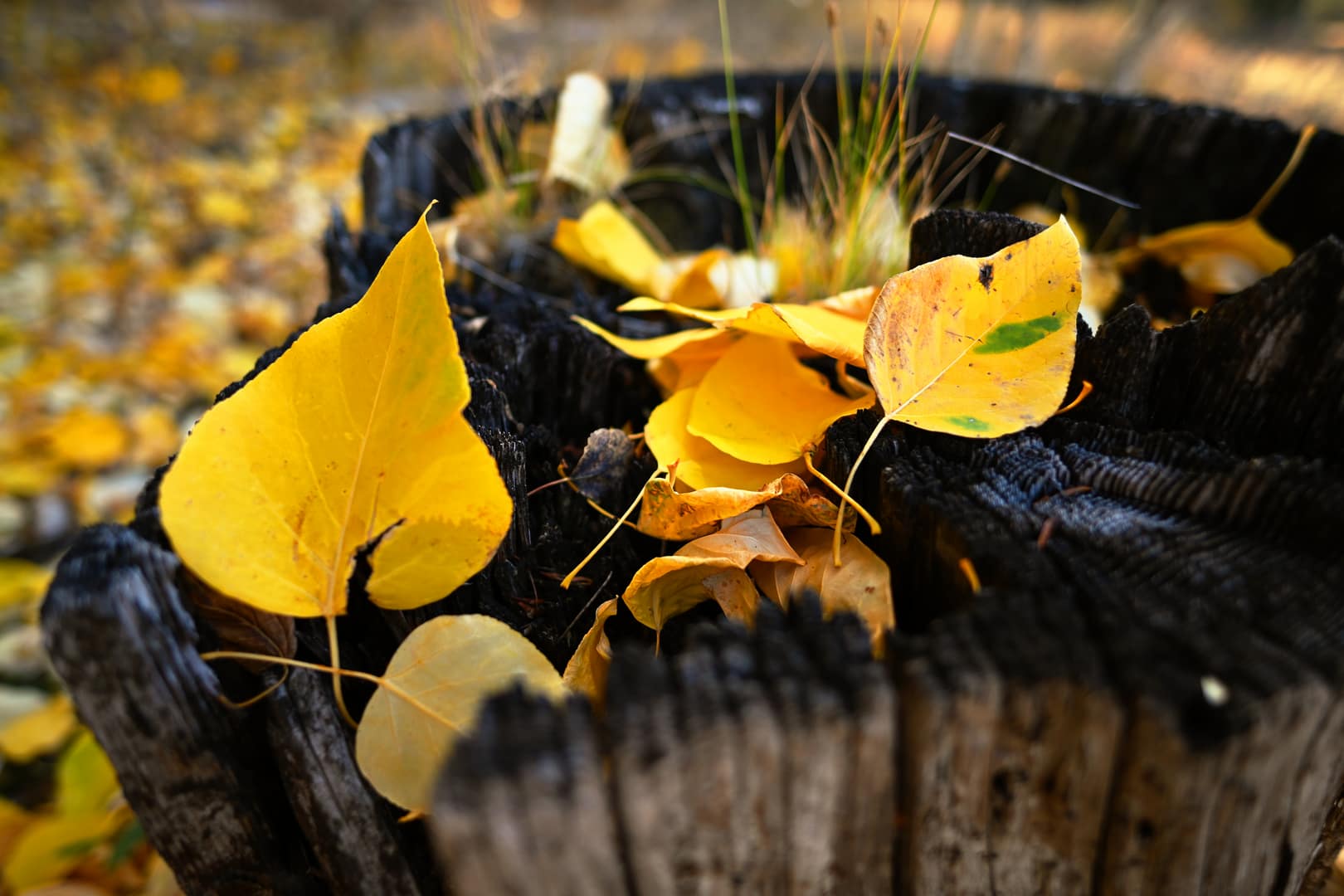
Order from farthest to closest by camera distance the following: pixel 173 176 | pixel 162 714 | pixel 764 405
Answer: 1. pixel 173 176
2. pixel 764 405
3. pixel 162 714

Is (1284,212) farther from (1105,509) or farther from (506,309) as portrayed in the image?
(506,309)

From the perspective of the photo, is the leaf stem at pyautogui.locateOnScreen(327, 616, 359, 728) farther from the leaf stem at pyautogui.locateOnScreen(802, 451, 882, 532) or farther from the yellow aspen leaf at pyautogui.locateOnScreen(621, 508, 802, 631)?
the leaf stem at pyautogui.locateOnScreen(802, 451, 882, 532)

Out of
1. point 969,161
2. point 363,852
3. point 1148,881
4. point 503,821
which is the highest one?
point 969,161

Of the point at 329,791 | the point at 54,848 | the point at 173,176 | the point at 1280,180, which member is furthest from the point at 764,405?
the point at 173,176

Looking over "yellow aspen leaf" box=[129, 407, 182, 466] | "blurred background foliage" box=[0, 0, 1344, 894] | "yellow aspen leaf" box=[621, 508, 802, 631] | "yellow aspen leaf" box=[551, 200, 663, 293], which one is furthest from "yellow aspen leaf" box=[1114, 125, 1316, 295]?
"yellow aspen leaf" box=[129, 407, 182, 466]

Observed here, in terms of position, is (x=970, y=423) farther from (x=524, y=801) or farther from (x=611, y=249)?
(x=611, y=249)

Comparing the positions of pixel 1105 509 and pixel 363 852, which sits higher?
pixel 1105 509

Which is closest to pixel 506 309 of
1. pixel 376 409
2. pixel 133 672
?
pixel 376 409
